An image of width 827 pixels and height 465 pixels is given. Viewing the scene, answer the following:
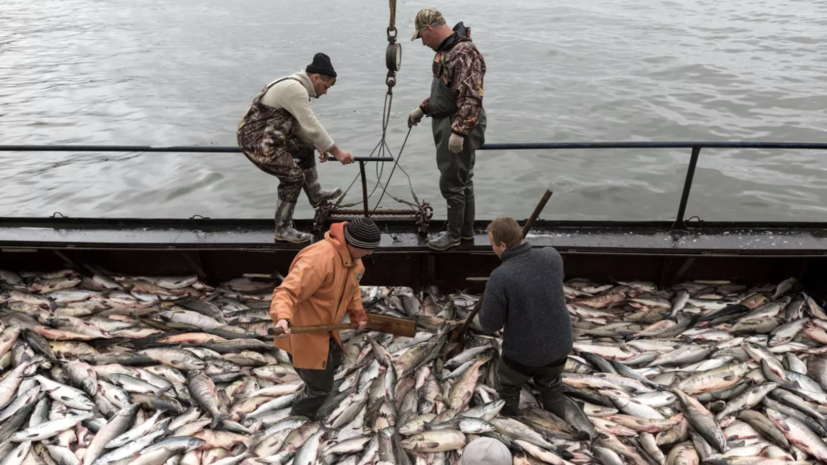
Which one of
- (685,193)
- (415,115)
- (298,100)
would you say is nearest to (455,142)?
(415,115)

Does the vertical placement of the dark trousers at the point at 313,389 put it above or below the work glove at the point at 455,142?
below

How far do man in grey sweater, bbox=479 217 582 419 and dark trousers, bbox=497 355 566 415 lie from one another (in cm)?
2

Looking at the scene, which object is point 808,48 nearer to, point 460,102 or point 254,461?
point 460,102

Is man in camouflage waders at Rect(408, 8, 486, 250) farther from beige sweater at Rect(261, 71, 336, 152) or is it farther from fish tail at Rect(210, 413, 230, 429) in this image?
fish tail at Rect(210, 413, 230, 429)

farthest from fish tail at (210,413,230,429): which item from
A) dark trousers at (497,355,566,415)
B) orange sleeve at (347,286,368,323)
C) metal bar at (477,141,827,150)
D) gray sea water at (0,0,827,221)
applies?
gray sea water at (0,0,827,221)

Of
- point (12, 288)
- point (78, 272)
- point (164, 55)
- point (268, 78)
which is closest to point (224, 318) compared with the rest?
point (78, 272)

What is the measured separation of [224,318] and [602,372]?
3.98m

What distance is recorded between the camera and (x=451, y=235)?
5863mm

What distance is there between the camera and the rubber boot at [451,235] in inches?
226

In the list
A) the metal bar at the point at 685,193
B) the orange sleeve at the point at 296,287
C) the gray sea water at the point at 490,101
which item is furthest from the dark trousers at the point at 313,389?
the gray sea water at the point at 490,101

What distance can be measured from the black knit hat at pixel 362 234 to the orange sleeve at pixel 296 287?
316 mm

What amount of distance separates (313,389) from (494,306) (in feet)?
5.90

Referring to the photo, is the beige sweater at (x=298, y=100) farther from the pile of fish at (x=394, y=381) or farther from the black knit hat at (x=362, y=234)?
the pile of fish at (x=394, y=381)

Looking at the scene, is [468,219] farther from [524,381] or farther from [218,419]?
[218,419]
